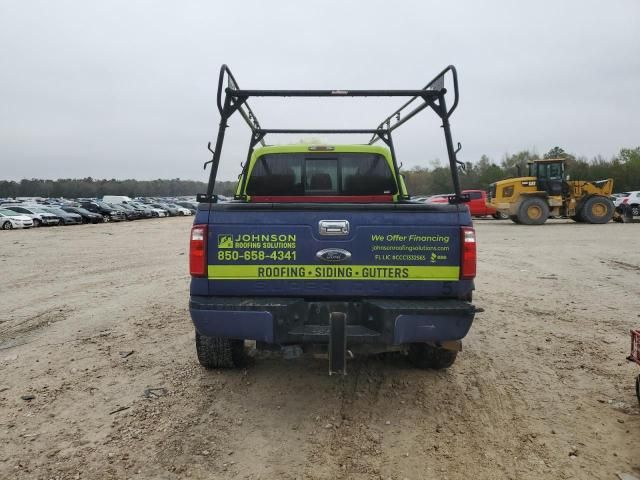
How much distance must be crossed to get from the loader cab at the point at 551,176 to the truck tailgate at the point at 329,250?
70.1ft

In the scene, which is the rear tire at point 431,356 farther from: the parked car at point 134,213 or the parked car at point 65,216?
the parked car at point 134,213

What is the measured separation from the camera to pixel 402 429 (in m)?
3.36

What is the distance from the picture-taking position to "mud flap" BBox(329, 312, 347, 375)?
10.5 ft

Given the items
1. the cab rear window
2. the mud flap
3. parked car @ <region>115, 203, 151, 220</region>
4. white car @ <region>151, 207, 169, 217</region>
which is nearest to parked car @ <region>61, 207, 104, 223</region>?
parked car @ <region>115, 203, 151, 220</region>

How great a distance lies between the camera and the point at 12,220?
2755cm

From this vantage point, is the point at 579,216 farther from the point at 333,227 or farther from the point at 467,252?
the point at 333,227

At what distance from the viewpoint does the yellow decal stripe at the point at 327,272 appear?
3449 mm

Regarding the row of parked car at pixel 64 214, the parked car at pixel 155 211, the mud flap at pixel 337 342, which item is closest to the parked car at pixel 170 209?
the parked car at pixel 155 211

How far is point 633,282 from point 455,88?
6.35 m

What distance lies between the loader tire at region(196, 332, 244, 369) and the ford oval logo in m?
1.30

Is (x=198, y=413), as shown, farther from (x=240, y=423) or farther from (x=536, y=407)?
(x=536, y=407)

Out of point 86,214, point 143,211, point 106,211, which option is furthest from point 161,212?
point 86,214

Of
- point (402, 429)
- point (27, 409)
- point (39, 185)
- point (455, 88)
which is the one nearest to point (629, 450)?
point (402, 429)

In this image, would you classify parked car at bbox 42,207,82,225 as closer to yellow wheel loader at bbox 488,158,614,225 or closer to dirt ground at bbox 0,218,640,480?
yellow wheel loader at bbox 488,158,614,225
